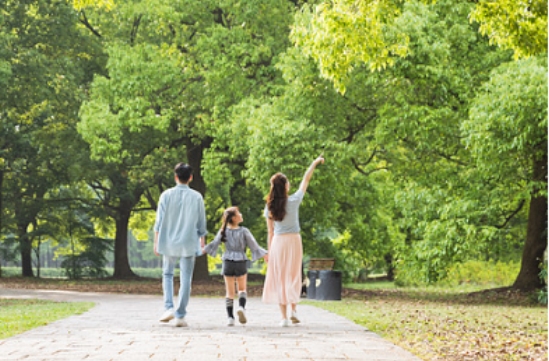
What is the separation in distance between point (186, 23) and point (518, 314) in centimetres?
1646

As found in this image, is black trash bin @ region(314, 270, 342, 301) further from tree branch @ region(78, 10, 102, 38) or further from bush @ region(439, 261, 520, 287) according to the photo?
tree branch @ region(78, 10, 102, 38)

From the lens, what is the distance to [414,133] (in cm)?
2159

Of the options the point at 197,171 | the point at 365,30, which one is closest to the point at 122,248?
the point at 197,171

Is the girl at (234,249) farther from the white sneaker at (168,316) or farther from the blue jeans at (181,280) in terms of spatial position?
the white sneaker at (168,316)

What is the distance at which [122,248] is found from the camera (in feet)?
131

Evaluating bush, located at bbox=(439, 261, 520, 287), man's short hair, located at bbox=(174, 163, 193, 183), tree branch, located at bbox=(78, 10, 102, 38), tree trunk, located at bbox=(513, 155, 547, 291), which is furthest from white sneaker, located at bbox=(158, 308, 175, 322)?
bush, located at bbox=(439, 261, 520, 287)

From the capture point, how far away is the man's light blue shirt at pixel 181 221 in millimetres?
10938

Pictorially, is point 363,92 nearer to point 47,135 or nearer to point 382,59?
point 382,59

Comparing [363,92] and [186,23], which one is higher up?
[186,23]

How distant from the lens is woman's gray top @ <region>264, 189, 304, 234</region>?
1106cm

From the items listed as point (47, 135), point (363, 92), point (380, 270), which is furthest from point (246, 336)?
point (380, 270)

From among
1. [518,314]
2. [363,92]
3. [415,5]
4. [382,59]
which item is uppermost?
[415,5]

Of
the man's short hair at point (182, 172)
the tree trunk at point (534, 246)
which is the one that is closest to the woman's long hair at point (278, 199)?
the man's short hair at point (182, 172)

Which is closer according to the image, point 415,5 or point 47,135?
point 415,5
